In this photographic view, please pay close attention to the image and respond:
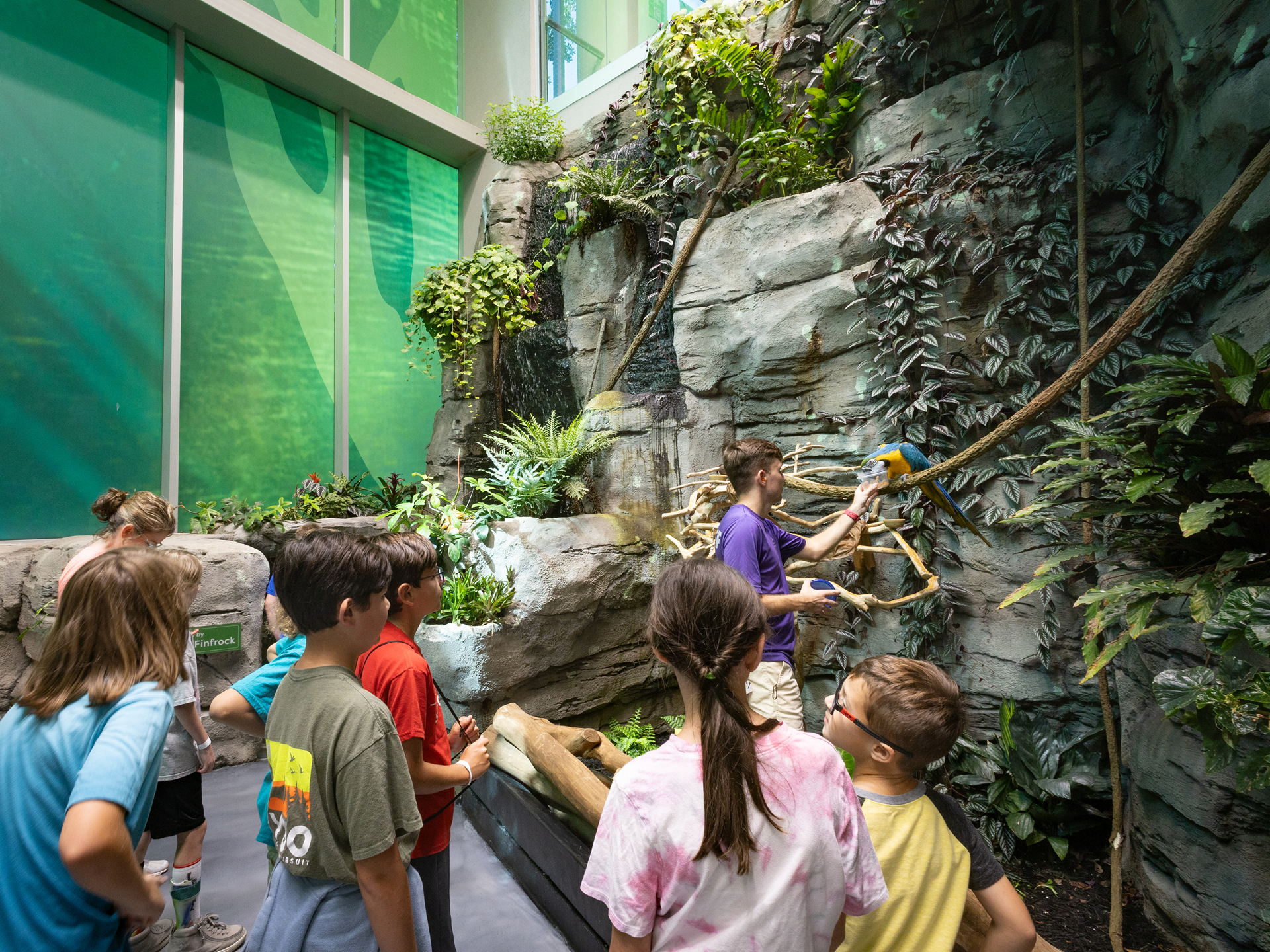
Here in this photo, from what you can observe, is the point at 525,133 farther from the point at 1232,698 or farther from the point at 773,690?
the point at 1232,698

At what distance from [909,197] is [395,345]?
5620 mm

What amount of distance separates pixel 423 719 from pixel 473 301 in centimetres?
519

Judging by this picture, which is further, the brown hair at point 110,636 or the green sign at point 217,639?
the green sign at point 217,639

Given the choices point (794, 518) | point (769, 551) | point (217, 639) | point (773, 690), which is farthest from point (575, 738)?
point (217, 639)

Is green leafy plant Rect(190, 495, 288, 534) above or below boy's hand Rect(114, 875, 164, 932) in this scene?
above

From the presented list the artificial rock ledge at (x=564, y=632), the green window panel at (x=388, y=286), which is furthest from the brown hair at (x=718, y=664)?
the green window panel at (x=388, y=286)

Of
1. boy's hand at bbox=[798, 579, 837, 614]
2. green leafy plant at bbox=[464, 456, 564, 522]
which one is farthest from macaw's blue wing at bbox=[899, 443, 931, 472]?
green leafy plant at bbox=[464, 456, 564, 522]

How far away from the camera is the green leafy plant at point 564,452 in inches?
180

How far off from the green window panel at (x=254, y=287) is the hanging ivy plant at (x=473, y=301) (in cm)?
134

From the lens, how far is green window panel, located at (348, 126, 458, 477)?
696 centimetres

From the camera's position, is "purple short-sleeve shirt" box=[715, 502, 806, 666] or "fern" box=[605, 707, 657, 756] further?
"fern" box=[605, 707, 657, 756]

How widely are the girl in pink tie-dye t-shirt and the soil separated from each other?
2165mm

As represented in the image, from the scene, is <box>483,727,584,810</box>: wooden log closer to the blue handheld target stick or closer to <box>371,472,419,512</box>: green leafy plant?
the blue handheld target stick

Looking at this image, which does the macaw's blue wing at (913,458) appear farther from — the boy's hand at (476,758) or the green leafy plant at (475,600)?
the green leafy plant at (475,600)
